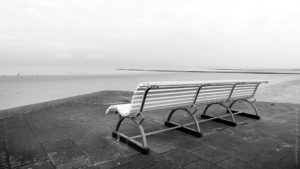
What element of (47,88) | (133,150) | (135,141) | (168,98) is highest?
(168,98)

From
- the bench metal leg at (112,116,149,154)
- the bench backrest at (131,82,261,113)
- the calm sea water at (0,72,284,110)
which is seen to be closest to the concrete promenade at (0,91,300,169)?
the bench metal leg at (112,116,149,154)

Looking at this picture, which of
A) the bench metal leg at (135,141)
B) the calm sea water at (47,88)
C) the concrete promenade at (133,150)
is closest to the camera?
the concrete promenade at (133,150)

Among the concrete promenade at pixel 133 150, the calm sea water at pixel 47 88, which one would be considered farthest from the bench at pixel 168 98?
the calm sea water at pixel 47 88

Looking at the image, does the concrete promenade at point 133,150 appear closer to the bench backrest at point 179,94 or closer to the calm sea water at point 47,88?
the bench backrest at point 179,94

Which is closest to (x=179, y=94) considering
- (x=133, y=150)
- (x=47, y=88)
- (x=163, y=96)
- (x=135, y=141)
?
(x=163, y=96)

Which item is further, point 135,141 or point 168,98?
point 168,98

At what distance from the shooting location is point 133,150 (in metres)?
3.89

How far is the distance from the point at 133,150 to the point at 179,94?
123 cm

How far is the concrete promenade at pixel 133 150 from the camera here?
11.2 ft

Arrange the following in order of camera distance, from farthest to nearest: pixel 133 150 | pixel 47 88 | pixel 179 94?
pixel 47 88 < pixel 179 94 < pixel 133 150

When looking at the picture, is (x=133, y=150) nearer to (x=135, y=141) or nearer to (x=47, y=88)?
(x=135, y=141)

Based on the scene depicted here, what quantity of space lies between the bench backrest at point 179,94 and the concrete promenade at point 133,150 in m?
0.67

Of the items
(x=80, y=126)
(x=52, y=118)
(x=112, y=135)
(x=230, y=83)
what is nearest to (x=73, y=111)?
(x=52, y=118)

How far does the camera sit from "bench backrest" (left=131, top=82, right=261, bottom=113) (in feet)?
12.3
